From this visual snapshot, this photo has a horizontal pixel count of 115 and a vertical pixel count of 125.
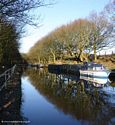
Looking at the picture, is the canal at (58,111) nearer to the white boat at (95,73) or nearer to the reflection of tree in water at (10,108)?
the reflection of tree in water at (10,108)

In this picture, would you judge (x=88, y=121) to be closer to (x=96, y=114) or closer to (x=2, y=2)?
(x=96, y=114)

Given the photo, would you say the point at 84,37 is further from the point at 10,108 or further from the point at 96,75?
the point at 10,108

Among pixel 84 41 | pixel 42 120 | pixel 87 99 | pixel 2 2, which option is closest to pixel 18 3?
pixel 2 2

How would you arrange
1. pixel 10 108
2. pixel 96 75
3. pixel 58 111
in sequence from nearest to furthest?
pixel 10 108, pixel 58 111, pixel 96 75

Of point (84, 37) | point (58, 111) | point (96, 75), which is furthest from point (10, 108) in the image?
point (84, 37)

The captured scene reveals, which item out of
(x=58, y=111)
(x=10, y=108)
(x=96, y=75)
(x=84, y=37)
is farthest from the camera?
(x=84, y=37)

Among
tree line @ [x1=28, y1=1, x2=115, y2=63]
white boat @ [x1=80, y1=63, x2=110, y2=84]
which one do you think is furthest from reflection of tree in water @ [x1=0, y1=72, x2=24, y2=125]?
tree line @ [x1=28, y1=1, x2=115, y2=63]

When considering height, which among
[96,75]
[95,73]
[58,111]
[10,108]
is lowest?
[58,111]

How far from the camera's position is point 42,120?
16.8m

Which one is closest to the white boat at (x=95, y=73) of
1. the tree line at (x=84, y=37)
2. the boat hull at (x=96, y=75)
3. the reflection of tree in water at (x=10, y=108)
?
the boat hull at (x=96, y=75)

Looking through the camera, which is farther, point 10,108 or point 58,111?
point 58,111

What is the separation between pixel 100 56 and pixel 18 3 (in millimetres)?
64071

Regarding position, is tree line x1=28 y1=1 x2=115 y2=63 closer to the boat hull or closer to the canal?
the boat hull

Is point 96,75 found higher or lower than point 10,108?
lower
